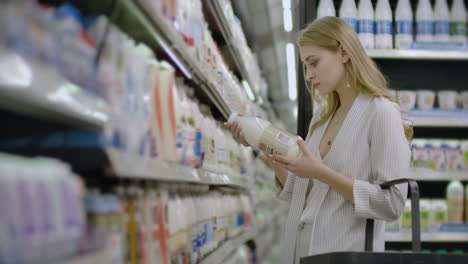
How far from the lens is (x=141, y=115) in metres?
1.36

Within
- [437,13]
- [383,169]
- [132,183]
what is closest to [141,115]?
[132,183]

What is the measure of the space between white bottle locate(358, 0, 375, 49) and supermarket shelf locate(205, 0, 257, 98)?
0.81 m

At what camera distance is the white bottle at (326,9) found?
320cm

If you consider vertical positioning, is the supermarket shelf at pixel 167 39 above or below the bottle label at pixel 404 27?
below

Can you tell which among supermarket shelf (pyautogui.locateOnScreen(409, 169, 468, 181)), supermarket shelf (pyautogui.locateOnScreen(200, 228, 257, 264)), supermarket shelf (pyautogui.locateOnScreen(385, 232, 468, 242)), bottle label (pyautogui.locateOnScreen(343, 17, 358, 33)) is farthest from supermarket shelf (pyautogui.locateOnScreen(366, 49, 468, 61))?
supermarket shelf (pyautogui.locateOnScreen(200, 228, 257, 264))

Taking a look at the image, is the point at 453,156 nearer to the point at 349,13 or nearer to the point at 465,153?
the point at 465,153

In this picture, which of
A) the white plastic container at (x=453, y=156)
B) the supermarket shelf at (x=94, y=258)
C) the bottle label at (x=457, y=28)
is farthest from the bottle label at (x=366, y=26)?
the supermarket shelf at (x=94, y=258)

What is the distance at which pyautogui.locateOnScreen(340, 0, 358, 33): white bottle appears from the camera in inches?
125

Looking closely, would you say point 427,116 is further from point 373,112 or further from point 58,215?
point 58,215

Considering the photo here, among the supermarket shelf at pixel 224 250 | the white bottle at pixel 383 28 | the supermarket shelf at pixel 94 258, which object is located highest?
the white bottle at pixel 383 28

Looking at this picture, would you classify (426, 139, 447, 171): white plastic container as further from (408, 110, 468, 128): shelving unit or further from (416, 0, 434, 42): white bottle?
(416, 0, 434, 42): white bottle

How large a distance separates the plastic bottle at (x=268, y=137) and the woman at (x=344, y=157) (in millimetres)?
69

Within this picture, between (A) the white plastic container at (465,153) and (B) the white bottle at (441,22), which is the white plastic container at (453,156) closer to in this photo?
(A) the white plastic container at (465,153)

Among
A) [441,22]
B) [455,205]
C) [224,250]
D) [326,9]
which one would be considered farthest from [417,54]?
[224,250]
